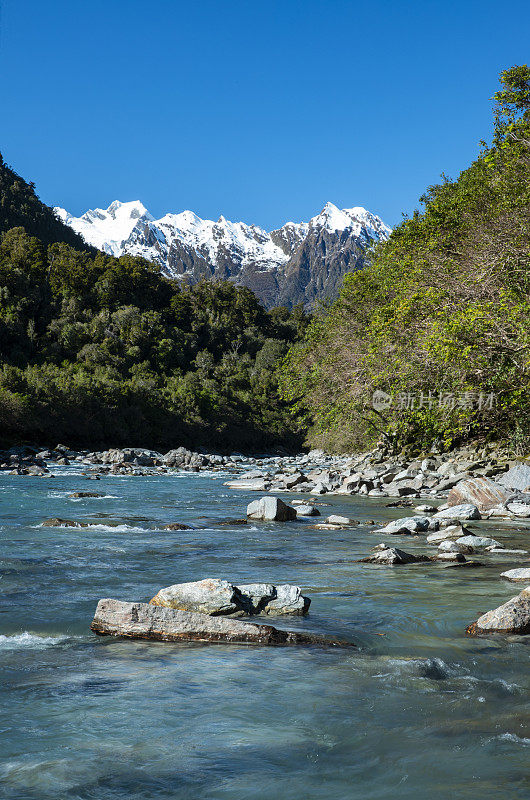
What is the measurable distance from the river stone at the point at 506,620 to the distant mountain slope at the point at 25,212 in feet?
261

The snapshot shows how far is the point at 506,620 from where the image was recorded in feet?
17.7

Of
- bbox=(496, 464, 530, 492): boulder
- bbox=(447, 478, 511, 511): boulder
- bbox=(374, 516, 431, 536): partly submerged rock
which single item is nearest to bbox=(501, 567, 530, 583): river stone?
bbox=(374, 516, 431, 536): partly submerged rock

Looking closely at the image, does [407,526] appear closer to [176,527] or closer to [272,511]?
[272,511]

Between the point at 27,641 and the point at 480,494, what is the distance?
12375 millimetres

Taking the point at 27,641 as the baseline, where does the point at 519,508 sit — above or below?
above

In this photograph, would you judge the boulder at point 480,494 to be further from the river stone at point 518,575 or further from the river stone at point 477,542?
the river stone at point 518,575

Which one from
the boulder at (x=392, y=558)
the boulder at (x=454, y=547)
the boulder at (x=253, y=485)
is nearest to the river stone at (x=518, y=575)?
the boulder at (x=392, y=558)

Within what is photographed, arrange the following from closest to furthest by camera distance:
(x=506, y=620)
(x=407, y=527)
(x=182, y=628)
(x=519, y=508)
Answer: (x=182, y=628) → (x=506, y=620) → (x=407, y=527) → (x=519, y=508)

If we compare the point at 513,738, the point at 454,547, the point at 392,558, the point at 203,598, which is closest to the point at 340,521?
the point at 454,547

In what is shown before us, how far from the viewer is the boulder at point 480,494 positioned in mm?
14719

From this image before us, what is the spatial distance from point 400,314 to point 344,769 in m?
14.4

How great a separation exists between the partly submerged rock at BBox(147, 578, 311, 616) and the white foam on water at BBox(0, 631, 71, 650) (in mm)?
948

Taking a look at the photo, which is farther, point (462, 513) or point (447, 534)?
point (462, 513)

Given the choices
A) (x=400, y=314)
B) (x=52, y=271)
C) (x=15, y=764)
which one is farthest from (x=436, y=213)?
(x=52, y=271)
